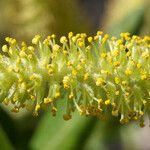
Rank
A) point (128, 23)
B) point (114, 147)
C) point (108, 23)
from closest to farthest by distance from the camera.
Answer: point (128, 23) → point (108, 23) → point (114, 147)

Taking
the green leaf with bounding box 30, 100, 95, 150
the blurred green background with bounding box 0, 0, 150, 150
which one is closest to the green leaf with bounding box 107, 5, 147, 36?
the blurred green background with bounding box 0, 0, 150, 150

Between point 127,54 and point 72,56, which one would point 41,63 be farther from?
point 127,54


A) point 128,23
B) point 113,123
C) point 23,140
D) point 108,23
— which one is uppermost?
point 108,23

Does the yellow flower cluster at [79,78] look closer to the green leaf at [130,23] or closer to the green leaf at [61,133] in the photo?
the green leaf at [61,133]

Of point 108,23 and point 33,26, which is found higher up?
point 108,23

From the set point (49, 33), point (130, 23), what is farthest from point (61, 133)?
point (130, 23)

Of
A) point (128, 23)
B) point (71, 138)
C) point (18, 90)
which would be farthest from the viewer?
point (128, 23)

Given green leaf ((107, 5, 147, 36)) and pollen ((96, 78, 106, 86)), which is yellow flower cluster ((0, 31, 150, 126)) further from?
green leaf ((107, 5, 147, 36))

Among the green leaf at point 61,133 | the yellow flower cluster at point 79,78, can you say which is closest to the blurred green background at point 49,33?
the green leaf at point 61,133

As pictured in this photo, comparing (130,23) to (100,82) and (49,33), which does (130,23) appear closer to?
(49,33)

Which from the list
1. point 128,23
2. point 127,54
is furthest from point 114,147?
point 127,54
